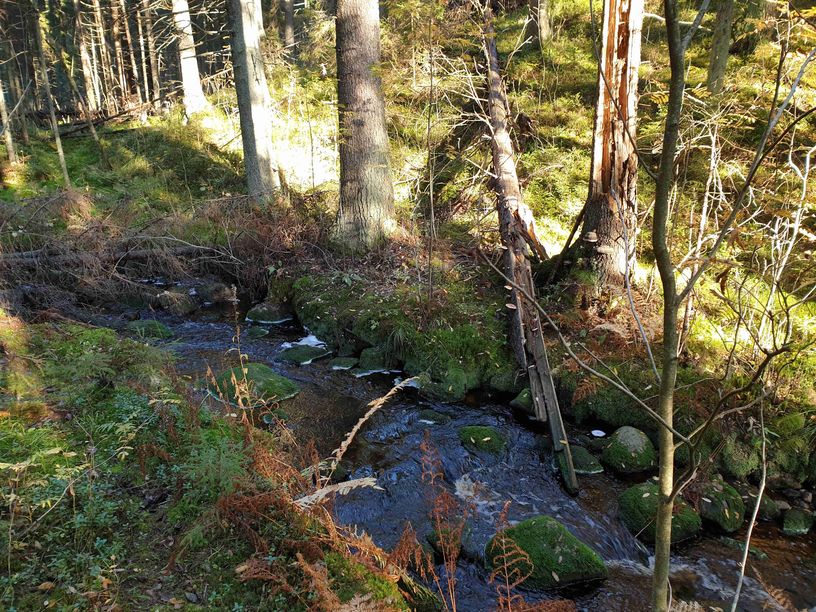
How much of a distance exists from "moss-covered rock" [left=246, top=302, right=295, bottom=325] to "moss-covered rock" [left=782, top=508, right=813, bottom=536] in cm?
752

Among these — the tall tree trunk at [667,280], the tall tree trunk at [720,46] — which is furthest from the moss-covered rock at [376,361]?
the tall tree trunk at [720,46]

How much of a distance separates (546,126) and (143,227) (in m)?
8.66

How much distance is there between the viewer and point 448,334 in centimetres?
708

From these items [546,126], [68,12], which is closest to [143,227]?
[546,126]

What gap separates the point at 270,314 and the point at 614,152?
6.26 m

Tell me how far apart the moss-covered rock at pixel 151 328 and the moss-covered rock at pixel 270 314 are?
4.74 ft

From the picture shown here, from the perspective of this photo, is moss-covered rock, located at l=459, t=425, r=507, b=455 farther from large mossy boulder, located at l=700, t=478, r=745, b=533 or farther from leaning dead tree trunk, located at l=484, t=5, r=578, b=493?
large mossy boulder, located at l=700, t=478, r=745, b=533

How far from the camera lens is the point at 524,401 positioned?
20.6ft

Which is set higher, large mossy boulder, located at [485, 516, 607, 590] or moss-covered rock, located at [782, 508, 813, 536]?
large mossy boulder, located at [485, 516, 607, 590]

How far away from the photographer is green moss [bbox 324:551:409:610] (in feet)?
8.76

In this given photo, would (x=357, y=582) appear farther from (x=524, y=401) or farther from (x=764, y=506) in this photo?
(x=764, y=506)

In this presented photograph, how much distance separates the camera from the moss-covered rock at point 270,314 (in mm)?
9078

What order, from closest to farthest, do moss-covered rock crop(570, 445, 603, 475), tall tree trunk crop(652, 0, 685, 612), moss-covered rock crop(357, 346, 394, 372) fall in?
1. tall tree trunk crop(652, 0, 685, 612)
2. moss-covered rock crop(570, 445, 603, 475)
3. moss-covered rock crop(357, 346, 394, 372)

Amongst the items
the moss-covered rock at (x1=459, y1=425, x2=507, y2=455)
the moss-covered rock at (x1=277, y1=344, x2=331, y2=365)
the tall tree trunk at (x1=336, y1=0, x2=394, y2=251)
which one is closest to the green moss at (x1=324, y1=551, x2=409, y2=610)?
the moss-covered rock at (x1=459, y1=425, x2=507, y2=455)
